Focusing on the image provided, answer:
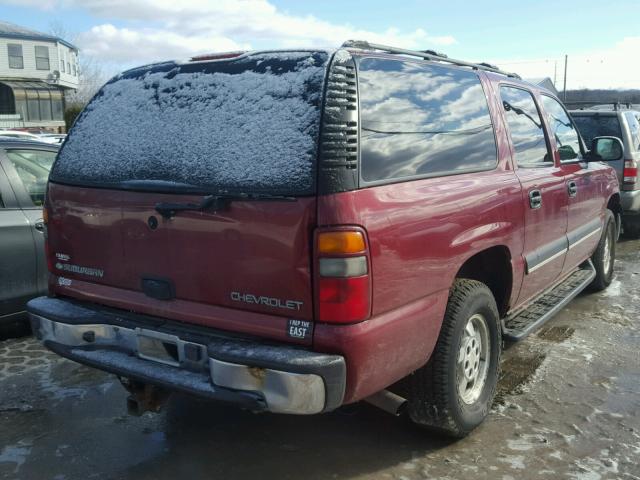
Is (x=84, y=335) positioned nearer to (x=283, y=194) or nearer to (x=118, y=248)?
(x=118, y=248)

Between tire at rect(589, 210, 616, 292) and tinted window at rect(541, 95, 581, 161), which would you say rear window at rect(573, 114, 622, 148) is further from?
tinted window at rect(541, 95, 581, 161)

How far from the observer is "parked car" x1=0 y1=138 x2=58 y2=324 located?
4.67m

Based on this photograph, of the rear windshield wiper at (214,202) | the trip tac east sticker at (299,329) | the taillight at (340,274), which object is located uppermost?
the rear windshield wiper at (214,202)

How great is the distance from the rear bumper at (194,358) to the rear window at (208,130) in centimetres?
65

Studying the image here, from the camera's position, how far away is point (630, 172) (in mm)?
8539

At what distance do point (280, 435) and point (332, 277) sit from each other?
1.37m

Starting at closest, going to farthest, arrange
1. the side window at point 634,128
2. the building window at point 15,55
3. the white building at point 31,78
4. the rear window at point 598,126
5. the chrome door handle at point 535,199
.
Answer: the chrome door handle at point 535,199
the rear window at point 598,126
the side window at point 634,128
the white building at point 31,78
the building window at point 15,55

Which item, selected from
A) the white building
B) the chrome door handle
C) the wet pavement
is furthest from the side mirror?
the white building

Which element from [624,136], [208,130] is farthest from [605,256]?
[208,130]

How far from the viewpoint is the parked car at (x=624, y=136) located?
853cm

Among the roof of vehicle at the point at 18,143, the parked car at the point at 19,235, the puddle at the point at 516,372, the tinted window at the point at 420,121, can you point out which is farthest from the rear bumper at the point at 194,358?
the roof of vehicle at the point at 18,143

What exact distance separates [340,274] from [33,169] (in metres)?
3.55

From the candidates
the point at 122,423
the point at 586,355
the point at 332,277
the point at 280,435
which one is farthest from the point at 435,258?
the point at 586,355

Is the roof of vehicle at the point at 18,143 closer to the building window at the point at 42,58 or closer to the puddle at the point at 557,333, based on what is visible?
the puddle at the point at 557,333
